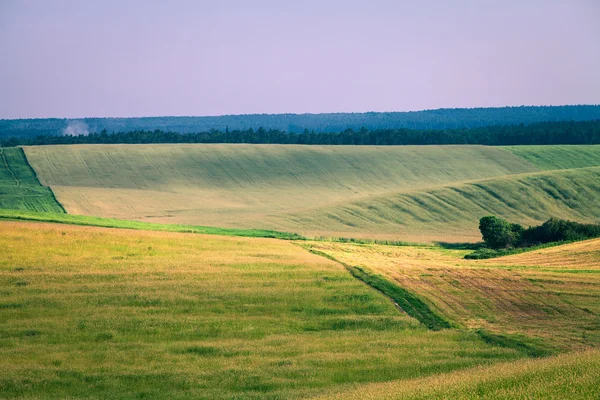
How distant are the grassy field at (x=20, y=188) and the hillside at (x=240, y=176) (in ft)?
4.42

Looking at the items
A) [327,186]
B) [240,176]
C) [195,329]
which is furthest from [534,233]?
[240,176]

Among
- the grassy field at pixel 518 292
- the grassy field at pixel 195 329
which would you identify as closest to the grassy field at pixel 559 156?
the grassy field at pixel 518 292

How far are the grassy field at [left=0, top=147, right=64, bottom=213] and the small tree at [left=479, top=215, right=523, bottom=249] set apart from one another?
1433 inches

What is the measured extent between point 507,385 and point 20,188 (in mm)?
72261

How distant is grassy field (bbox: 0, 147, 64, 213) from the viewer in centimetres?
7150

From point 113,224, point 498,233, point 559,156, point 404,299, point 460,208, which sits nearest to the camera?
point 404,299

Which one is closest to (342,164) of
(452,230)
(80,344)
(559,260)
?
(452,230)

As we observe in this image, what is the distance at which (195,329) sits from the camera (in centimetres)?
2570

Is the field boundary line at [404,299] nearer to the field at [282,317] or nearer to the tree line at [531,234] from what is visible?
the field at [282,317]

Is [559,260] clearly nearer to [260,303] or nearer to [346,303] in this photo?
[346,303]

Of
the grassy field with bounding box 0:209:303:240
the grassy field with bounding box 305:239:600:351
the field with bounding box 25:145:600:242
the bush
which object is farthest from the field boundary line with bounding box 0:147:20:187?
the grassy field with bounding box 305:239:600:351

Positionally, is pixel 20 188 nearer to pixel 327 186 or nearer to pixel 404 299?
pixel 327 186

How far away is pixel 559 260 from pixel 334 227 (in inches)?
1146

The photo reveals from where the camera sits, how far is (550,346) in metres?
23.8
